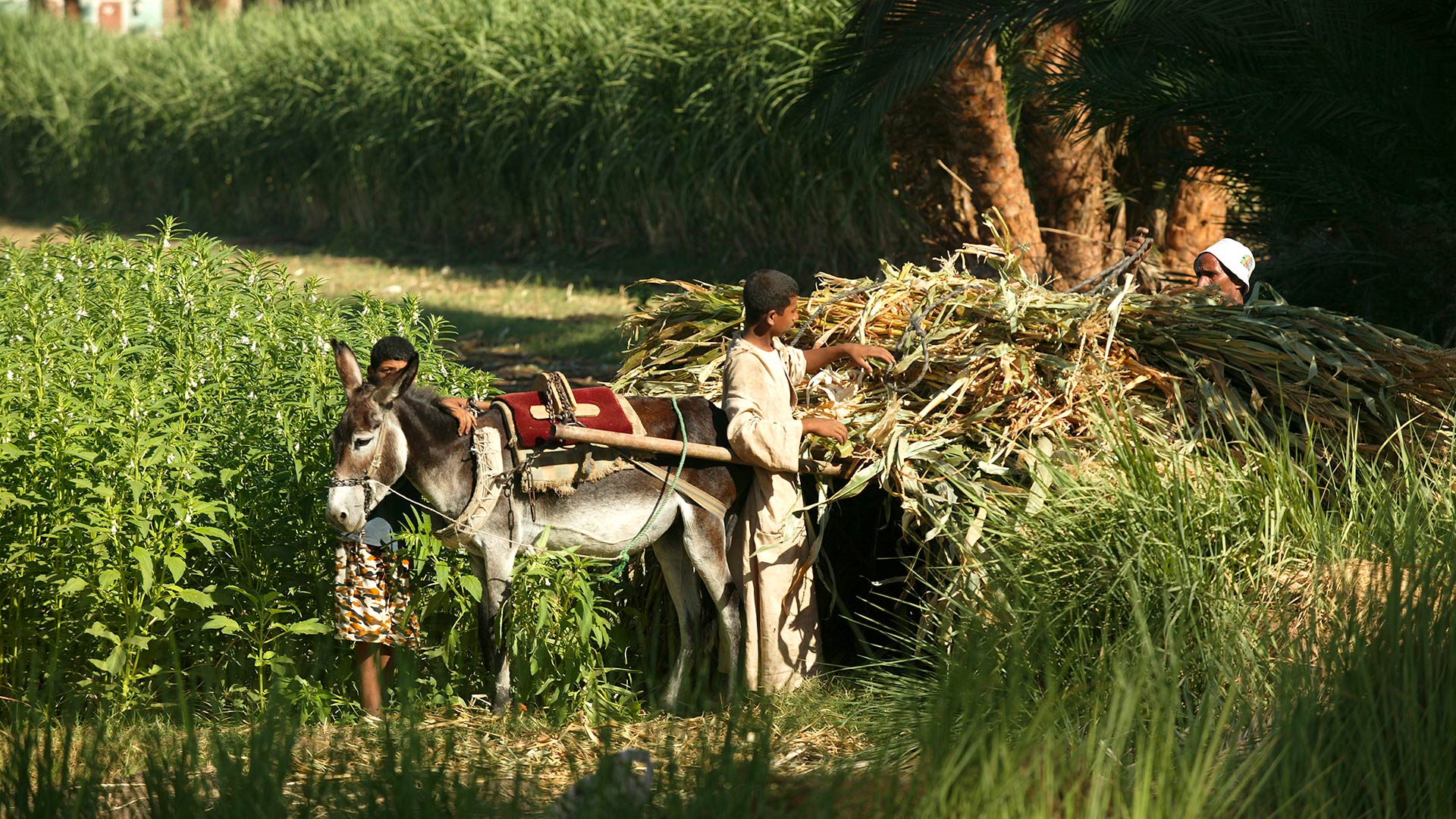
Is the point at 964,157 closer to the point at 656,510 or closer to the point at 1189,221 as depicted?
the point at 1189,221

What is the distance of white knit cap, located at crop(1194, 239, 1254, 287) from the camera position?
7.43 metres

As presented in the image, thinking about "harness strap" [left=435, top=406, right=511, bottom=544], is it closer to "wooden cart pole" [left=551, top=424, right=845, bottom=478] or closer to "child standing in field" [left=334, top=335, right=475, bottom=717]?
"child standing in field" [left=334, top=335, right=475, bottom=717]

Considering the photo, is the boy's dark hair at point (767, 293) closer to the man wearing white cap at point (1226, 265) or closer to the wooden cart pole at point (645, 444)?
the wooden cart pole at point (645, 444)

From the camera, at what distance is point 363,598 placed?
5.19 metres

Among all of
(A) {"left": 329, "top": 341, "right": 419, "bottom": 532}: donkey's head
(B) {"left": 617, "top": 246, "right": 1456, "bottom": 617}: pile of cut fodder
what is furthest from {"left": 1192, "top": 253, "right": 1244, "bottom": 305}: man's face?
(A) {"left": 329, "top": 341, "right": 419, "bottom": 532}: donkey's head

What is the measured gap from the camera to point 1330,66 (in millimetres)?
8203

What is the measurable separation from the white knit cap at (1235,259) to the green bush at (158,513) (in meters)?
3.93

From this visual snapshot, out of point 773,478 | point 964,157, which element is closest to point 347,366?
point 773,478

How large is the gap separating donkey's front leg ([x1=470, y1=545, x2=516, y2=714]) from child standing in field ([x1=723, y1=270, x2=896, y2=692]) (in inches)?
34.6

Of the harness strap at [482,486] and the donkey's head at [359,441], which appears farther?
the harness strap at [482,486]

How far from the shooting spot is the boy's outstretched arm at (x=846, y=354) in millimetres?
5688

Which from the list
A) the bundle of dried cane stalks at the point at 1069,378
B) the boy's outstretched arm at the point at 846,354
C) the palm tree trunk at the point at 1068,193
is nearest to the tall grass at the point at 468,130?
the palm tree trunk at the point at 1068,193

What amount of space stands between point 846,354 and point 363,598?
6.82 feet

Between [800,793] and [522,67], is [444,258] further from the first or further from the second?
[800,793]
